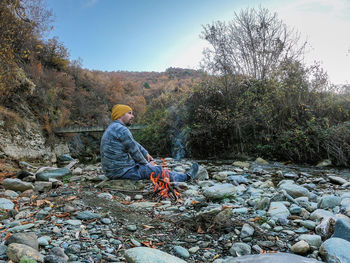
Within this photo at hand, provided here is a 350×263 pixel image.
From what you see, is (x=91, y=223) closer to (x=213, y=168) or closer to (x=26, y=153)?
(x=213, y=168)

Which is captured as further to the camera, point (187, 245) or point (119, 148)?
point (119, 148)

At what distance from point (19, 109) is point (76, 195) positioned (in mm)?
9655

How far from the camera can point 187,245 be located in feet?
7.33

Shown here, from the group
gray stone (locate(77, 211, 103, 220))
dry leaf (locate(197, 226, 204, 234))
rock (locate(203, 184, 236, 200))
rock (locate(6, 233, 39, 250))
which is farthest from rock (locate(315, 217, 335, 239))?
rock (locate(6, 233, 39, 250))

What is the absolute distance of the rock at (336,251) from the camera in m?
1.83

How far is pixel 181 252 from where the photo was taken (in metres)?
2.07

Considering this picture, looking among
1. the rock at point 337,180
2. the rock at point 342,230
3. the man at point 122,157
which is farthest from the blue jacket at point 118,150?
the rock at point 337,180

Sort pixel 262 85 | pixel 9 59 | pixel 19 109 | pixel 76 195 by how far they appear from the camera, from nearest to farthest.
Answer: pixel 76 195
pixel 9 59
pixel 262 85
pixel 19 109

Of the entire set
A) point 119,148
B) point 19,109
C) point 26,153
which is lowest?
point 26,153

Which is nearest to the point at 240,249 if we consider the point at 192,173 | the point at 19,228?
the point at 19,228

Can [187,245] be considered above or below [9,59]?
below

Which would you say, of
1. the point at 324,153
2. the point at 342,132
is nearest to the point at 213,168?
the point at 324,153

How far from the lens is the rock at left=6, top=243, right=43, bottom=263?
5.41 ft

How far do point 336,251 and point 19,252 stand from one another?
242 centimetres
